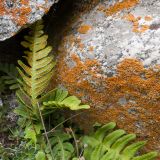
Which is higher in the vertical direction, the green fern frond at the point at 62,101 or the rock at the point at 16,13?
the rock at the point at 16,13

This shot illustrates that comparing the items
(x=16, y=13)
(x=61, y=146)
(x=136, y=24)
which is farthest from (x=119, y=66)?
Answer: (x=16, y=13)

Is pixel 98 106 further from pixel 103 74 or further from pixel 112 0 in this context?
pixel 112 0

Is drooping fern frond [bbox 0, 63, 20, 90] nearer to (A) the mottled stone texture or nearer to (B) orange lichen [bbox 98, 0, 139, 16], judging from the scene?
(A) the mottled stone texture

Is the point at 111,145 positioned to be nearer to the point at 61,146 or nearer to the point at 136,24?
the point at 61,146

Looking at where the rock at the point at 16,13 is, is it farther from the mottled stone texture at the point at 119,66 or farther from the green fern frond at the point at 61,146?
the green fern frond at the point at 61,146

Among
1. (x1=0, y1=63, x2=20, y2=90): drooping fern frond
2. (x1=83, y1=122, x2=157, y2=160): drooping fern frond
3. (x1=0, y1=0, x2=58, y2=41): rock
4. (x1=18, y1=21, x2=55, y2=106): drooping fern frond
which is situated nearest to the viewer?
(x1=83, y1=122, x2=157, y2=160): drooping fern frond

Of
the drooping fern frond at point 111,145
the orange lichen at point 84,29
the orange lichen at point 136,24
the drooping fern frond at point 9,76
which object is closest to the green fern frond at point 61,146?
the drooping fern frond at point 111,145

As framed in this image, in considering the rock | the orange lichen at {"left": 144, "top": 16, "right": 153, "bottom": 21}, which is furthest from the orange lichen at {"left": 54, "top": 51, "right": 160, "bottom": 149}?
the rock

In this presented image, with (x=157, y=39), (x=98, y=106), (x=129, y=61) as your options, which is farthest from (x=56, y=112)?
(x=157, y=39)
